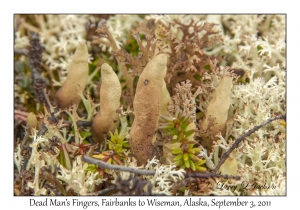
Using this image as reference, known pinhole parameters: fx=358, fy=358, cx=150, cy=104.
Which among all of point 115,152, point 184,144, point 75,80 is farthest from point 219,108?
point 75,80

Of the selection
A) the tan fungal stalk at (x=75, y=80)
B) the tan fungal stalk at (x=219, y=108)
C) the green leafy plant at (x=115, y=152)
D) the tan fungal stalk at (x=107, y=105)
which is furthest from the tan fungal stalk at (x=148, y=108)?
the tan fungal stalk at (x=75, y=80)

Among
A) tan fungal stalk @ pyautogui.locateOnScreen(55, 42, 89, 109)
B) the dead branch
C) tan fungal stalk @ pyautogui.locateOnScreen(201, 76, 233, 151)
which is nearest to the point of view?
the dead branch

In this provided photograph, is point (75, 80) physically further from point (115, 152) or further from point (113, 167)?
point (113, 167)

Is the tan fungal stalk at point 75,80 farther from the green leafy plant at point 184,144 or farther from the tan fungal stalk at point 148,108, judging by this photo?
the green leafy plant at point 184,144

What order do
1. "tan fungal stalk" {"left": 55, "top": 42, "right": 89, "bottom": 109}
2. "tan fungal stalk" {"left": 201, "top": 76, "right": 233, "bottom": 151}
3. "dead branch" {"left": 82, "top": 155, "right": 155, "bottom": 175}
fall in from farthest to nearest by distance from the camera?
"tan fungal stalk" {"left": 55, "top": 42, "right": 89, "bottom": 109}, "tan fungal stalk" {"left": 201, "top": 76, "right": 233, "bottom": 151}, "dead branch" {"left": 82, "top": 155, "right": 155, "bottom": 175}

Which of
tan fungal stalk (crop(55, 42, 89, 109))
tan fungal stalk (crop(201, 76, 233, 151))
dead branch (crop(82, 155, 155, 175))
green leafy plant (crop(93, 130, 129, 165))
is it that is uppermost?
tan fungal stalk (crop(55, 42, 89, 109))

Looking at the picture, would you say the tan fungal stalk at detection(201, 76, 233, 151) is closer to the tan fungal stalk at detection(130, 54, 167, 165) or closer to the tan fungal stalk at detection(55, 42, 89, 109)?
the tan fungal stalk at detection(130, 54, 167, 165)

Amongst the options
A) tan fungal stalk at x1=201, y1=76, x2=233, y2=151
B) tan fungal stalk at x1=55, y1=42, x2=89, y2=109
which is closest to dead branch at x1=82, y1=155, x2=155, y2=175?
tan fungal stalk at x1=201, y1=76, x2=233, y2=151
